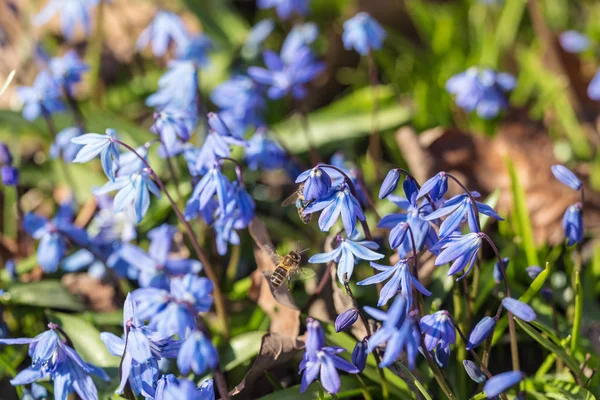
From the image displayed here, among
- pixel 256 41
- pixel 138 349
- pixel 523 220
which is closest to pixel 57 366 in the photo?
pixel 138 349

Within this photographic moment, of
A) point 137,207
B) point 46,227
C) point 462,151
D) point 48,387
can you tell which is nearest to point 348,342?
point 137,207

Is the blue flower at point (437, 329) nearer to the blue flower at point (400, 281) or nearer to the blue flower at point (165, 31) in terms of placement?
the blue flower at point (400, 281)

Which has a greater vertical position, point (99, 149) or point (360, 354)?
point (99, 149)

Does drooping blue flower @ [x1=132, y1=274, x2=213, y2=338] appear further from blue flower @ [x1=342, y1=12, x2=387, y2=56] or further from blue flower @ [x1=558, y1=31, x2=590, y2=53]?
blue flower @ [x1=558, y1=31, x2=590, y2=53]

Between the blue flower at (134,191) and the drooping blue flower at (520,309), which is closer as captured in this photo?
the drooping blue flower at (520,309)

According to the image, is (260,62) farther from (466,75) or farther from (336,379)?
(336,379)

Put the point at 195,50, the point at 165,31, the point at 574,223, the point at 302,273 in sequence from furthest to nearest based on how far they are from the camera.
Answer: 1. the point at 165,31
2. the point at 195,50
3. the point at 574,223
4. the point at 302,273

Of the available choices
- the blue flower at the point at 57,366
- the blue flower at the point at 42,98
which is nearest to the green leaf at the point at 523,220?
the blue flower at the point at 57,366

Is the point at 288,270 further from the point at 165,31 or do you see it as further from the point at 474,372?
the point at 165,31
